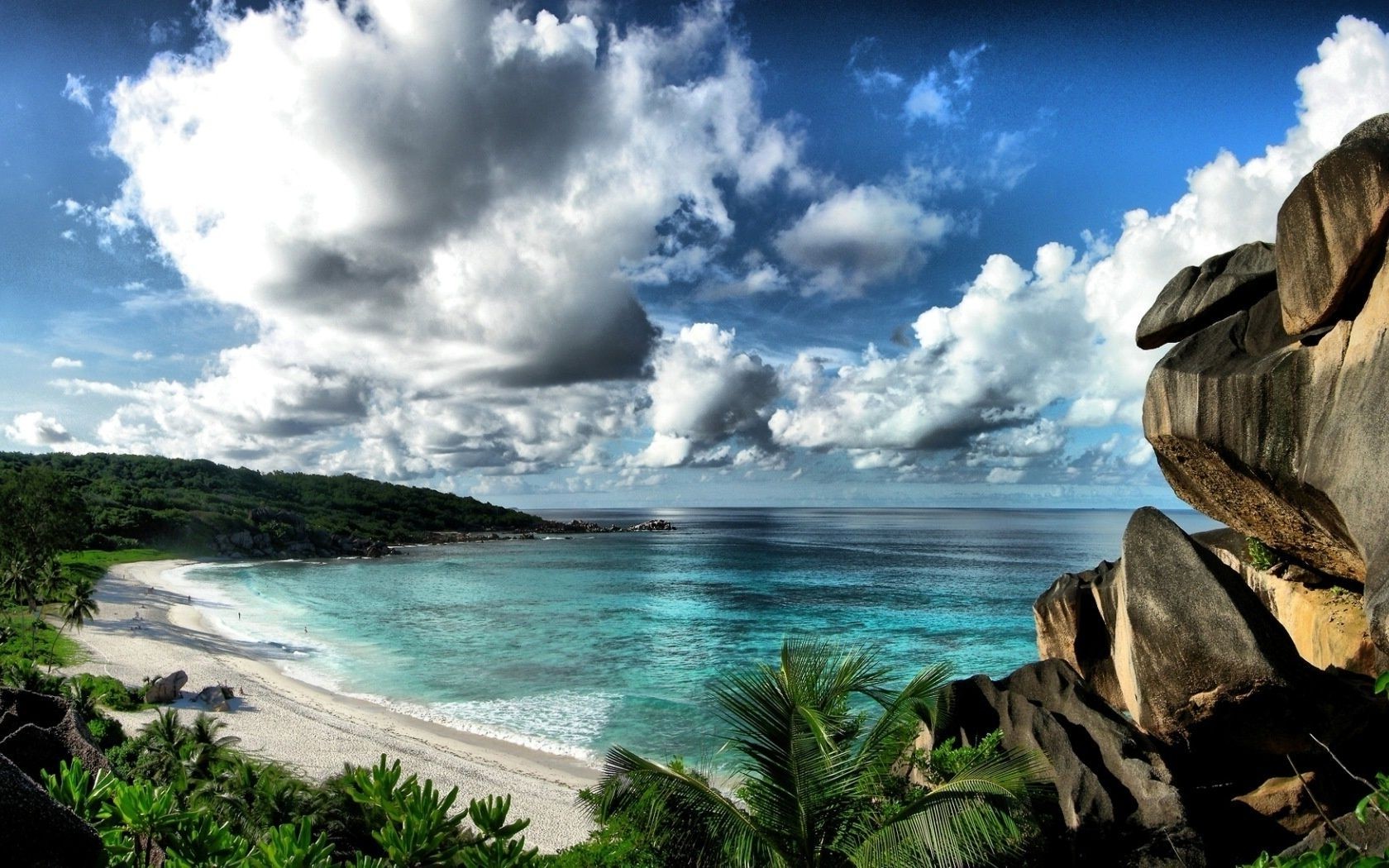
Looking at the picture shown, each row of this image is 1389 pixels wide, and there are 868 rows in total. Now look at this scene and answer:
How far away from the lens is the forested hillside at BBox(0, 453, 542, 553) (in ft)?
318

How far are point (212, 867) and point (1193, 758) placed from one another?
1347cm

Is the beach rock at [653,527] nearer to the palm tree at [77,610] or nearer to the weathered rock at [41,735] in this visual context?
the palm tree at [77,610]

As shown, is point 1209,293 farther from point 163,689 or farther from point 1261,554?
point 163,689

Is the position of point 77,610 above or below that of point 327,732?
above

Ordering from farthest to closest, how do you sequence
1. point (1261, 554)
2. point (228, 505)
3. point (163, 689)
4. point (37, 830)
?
point (228, 505) → point (163, 689) → point (1261, 554) → point (37, 830)

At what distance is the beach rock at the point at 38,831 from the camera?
9.78 feet

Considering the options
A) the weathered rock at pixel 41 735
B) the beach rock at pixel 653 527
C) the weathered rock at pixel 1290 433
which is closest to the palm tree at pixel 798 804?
the weathered rock at pixel 1290 433

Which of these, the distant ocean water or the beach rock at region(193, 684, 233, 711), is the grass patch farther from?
the beach rock at region(193, 684, 233, 711)

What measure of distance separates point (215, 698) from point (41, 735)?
2195cm

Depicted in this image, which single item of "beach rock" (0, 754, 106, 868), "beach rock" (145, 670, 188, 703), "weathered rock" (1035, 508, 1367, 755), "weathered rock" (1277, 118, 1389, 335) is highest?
"weathered rock" (1277, 118, 1389, 335)

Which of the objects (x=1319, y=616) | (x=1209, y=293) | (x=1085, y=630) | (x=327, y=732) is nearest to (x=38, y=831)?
(x=1209, y=293)

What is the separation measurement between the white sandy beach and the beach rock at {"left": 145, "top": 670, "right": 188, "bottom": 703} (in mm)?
737

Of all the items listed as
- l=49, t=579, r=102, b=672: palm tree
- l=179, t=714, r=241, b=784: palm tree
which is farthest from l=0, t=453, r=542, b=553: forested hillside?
l=179, t=714, r=241, b=784: palm tree

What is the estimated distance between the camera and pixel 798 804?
829cm
